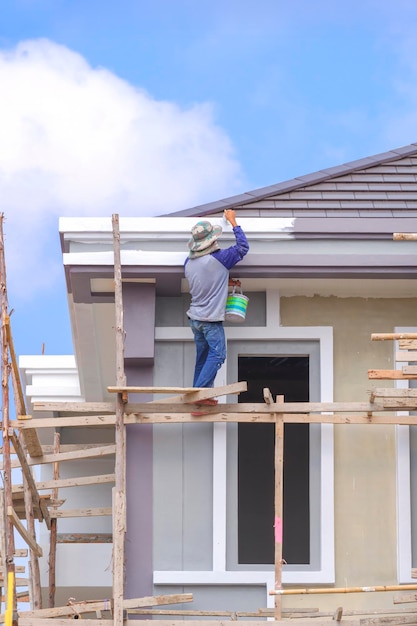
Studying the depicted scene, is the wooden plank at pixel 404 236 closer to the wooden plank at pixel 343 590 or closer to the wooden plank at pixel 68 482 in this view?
the wooden plank at pixel 343 590

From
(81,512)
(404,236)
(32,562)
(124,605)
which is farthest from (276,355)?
(81,512)

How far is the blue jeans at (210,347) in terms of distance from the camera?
15617 millimetres

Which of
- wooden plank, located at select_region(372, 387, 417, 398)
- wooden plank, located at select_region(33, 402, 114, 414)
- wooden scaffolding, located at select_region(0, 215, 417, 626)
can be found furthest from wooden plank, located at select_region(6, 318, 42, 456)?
wooden plank, located at select_region(372, 387, 417, 398)

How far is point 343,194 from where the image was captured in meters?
17.0

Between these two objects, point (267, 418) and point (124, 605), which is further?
point (267, 418)

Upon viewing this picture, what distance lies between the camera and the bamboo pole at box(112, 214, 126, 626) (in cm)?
1478

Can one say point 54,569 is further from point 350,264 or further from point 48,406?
point 350,264

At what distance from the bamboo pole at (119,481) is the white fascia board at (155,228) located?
43 cm

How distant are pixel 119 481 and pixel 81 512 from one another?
4.17m

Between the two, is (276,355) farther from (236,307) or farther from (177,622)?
(177,622)

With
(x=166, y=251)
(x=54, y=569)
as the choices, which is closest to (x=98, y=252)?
(x=166, y=251)

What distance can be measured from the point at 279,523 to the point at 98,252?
146 inches

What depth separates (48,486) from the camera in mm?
17984

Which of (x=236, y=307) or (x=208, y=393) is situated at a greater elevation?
(x=236, y=307)
